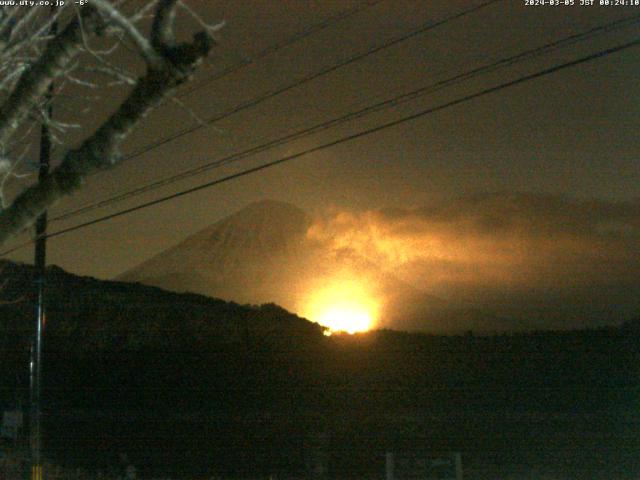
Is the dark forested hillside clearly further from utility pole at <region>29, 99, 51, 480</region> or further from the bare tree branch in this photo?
the bare tree branch

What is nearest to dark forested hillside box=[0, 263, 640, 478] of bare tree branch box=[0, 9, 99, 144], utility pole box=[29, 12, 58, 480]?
utility pole box=[29, 12, 58, 480]

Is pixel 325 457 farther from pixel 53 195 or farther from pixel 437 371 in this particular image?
pixel 53 195

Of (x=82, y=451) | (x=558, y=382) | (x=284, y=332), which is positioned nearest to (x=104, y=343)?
(x=284, y=332)

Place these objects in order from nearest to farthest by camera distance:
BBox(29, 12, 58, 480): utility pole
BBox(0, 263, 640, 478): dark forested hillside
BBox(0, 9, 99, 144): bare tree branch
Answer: BBox(0, 9, 99, 144): bare tree branch → BBox(29, 12, 58, 480): utility pole → BBox(0, 263, 640, 478): dark forested hillside

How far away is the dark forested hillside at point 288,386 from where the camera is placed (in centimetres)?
2552

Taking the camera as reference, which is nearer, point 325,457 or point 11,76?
point 11,76

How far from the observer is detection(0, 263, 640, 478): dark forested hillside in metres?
25.5

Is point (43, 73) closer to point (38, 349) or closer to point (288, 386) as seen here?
point (38, 349)

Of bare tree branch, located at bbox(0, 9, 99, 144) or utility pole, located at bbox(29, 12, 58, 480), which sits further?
utility pole, located at bbox(29, 12, 58, 480)

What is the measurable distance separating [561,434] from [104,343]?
834 inches

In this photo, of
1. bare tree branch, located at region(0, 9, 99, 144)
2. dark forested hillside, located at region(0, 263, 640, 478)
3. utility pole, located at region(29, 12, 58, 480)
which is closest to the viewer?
bare tree branch, located at region(0, 9, 99, 144)

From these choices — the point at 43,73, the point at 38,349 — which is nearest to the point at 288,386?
the point at 38,349

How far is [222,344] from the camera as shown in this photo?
36.9m

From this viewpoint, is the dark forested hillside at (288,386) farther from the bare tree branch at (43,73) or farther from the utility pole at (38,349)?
the bare tree branch at (43,73)
